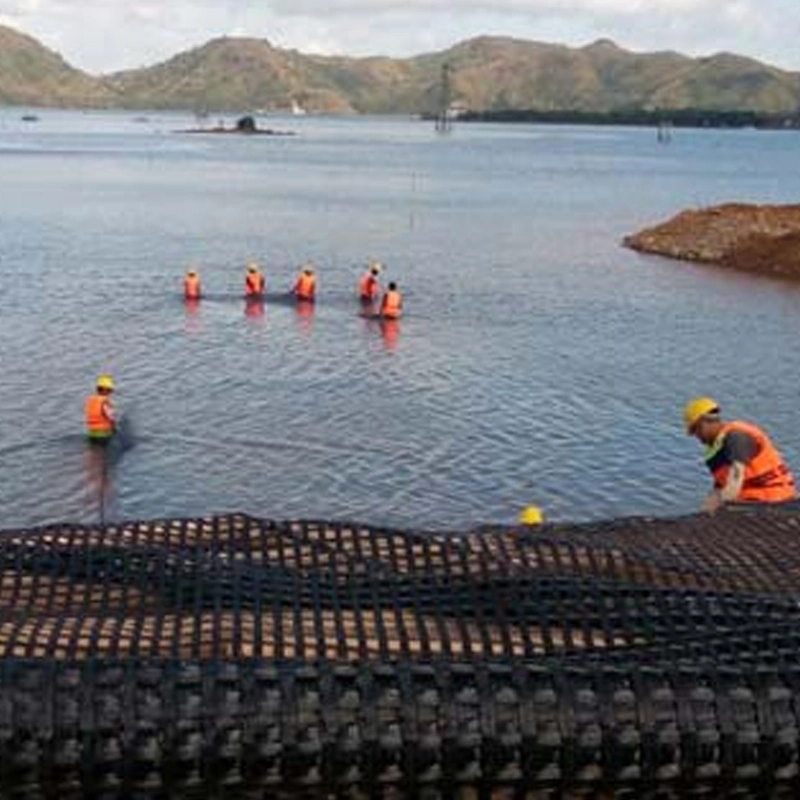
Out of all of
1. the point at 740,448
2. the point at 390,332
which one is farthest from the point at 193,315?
the point at 740,448

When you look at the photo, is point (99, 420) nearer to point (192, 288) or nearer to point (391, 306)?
point (391, 306)

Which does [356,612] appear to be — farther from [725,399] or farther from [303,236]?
[303,236]

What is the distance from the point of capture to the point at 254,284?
43.5m

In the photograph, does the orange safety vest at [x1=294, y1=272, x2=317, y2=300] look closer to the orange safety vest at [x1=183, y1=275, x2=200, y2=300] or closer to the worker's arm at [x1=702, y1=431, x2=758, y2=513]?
the orange safety vest at [x1=183, y1=275, x2=200, y2=300]

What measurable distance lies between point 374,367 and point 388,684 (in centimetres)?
3158

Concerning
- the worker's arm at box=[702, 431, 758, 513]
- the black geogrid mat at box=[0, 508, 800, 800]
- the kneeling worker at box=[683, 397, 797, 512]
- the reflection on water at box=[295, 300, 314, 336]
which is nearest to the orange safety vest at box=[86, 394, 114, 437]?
the reflection on water at box=[295, 300, 314, 336]

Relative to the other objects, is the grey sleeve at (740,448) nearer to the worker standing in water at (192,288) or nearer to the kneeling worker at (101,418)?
the kneeling worker at (101,418)

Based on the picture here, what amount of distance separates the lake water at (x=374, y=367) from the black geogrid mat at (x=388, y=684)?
17792 millimetres

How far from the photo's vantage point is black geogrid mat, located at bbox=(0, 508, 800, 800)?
7.55 feet

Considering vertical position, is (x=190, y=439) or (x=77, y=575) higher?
(x=77, y=575)

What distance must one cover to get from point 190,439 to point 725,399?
1268cm

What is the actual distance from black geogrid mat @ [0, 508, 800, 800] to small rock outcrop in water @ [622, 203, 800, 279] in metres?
55.6

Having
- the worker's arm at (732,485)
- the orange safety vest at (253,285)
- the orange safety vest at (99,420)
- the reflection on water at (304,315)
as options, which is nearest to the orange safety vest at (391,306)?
the reflection on water at (304,315)

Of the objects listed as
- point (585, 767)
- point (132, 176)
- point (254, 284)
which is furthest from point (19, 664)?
point (132, 176)
